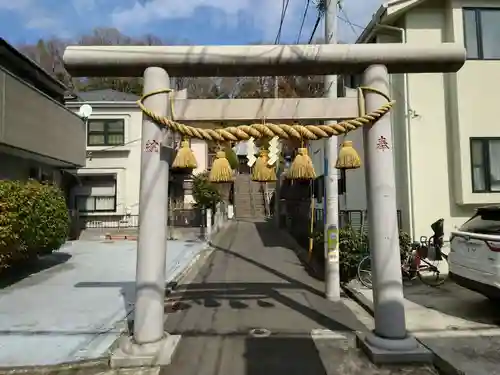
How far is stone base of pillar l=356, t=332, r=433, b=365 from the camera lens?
4.69m

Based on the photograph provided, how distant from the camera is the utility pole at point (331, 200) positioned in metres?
8.11

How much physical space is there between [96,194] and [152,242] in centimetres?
1789

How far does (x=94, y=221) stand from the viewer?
2136cm

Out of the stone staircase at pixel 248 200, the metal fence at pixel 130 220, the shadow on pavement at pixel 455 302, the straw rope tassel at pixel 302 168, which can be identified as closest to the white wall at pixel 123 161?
the metal fence at pixel 130 220

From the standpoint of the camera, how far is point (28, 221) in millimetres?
9094

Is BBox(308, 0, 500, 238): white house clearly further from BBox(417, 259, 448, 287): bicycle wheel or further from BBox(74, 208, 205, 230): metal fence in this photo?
BBox(74, 208, 205, 230): metal fence

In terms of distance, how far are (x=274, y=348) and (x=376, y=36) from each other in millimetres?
9609

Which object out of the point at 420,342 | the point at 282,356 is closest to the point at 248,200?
the point at 420,342

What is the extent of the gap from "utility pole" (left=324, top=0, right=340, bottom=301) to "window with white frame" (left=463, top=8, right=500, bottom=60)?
461cm

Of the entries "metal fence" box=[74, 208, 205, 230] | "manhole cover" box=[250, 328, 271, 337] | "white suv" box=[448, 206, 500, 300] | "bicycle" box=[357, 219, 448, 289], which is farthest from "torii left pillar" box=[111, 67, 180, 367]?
"metal fence" box=[74, 208, 205, 230]

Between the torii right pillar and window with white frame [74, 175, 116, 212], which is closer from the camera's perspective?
the torii right pillar

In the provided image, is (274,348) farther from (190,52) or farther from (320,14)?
(320,14)

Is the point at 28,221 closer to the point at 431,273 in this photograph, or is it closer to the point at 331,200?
the point at 331,200

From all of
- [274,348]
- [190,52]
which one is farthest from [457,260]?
[190,52]
